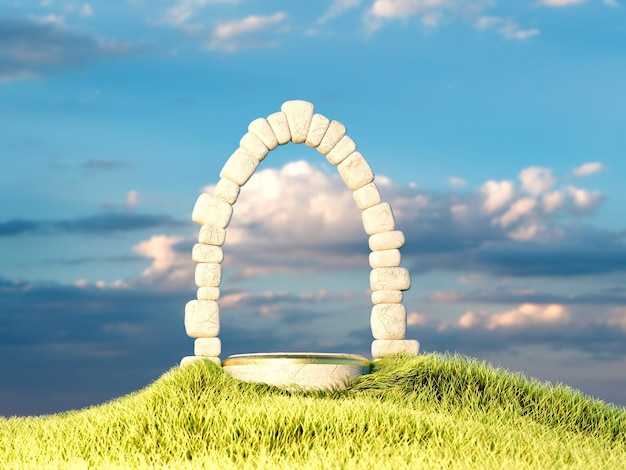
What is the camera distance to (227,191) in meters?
13.0

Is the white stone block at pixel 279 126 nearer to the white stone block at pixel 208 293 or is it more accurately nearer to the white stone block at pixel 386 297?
the white stone block at pixel 208 293

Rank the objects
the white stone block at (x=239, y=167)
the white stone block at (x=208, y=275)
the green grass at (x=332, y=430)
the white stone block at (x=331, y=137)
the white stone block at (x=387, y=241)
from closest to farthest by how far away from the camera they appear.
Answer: the green grass at (x=332, y=430)
the white stone block at (x=208, y=275)
the white stone block at (x=239, y=167)
the white stone block at (x=387, y=241)
the white stone block at (x=331, y=137)

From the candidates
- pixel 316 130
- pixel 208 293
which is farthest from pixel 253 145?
pixel 208 293

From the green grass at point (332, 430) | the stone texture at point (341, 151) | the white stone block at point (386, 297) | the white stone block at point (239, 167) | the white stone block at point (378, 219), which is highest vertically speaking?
the stone texture at point (341, 151)

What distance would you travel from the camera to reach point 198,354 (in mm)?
12477

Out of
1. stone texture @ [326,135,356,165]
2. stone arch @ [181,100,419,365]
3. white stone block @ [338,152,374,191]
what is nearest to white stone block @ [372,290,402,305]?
stone arch @ [181,100,419,365]

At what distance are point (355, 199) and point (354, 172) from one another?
46 centimetres

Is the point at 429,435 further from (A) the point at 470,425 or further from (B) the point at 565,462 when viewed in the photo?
(B) the point at 565,462

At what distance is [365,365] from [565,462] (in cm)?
428

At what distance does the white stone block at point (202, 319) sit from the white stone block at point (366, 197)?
3048 mm

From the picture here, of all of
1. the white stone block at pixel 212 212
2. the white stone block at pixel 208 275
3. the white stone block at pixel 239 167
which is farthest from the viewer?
the white stone block at pixel 239 167

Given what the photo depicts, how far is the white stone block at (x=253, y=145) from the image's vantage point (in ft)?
43.3

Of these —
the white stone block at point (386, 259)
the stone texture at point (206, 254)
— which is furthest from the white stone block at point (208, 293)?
the white stone block at point (386, 259)

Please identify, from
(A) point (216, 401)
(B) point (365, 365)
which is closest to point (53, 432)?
(A) point (216, 401)
